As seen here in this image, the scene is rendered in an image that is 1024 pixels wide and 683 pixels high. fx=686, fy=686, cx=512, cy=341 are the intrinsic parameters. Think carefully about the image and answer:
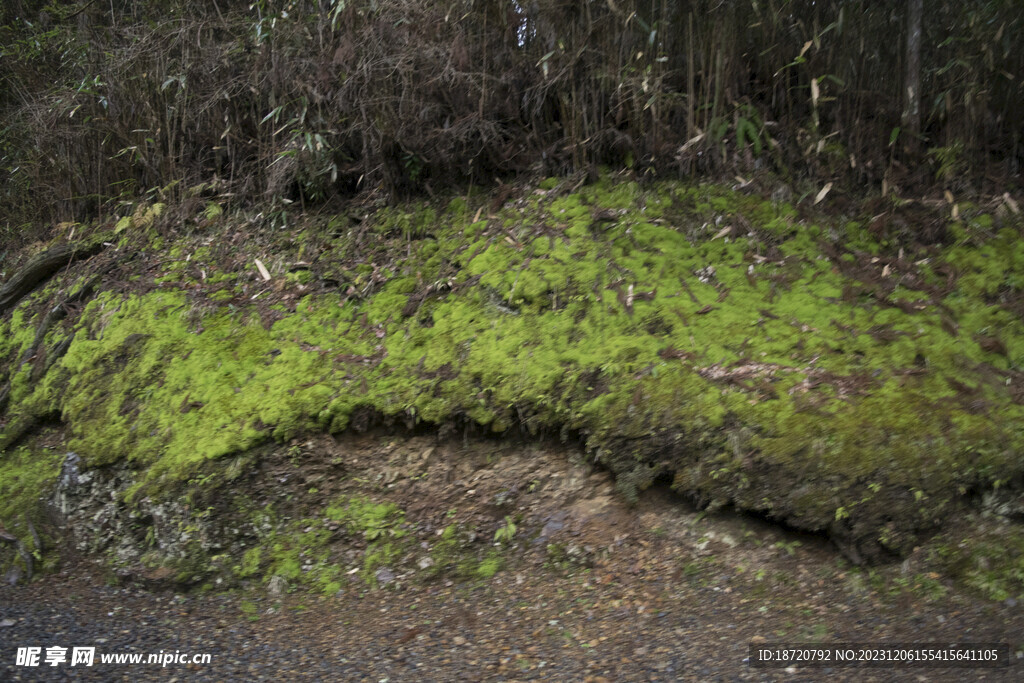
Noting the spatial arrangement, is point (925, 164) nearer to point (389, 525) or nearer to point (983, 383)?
point (983, 383)

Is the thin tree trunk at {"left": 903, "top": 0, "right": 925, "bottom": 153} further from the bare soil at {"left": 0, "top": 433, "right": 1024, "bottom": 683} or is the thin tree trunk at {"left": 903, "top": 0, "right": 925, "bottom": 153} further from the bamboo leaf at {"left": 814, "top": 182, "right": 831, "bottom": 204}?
the bare soil at {"left": 0, "top": 433, "right": 1024, "bottom": 683}

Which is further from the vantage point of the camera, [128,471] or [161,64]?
[161,64]

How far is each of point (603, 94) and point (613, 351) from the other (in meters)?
2.38

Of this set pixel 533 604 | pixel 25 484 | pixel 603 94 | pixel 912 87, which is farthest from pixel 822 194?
pixel 25 484

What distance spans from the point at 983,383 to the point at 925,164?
230 centimetres

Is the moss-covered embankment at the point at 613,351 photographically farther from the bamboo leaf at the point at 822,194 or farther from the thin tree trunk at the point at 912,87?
the thin tree trunk at the point at 912,87

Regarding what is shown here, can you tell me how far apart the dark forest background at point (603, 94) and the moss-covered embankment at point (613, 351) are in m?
0.49

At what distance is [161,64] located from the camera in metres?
7.41

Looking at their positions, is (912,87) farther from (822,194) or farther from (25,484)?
(25,484)

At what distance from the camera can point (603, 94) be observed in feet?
18.7

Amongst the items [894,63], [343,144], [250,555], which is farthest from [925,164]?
[250,555]

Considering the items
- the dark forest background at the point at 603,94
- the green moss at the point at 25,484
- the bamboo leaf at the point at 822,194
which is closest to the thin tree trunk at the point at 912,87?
the dark forest background at the point at 603,94

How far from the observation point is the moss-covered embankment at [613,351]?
4.00 m

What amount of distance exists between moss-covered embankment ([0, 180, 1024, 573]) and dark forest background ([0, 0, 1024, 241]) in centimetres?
49
